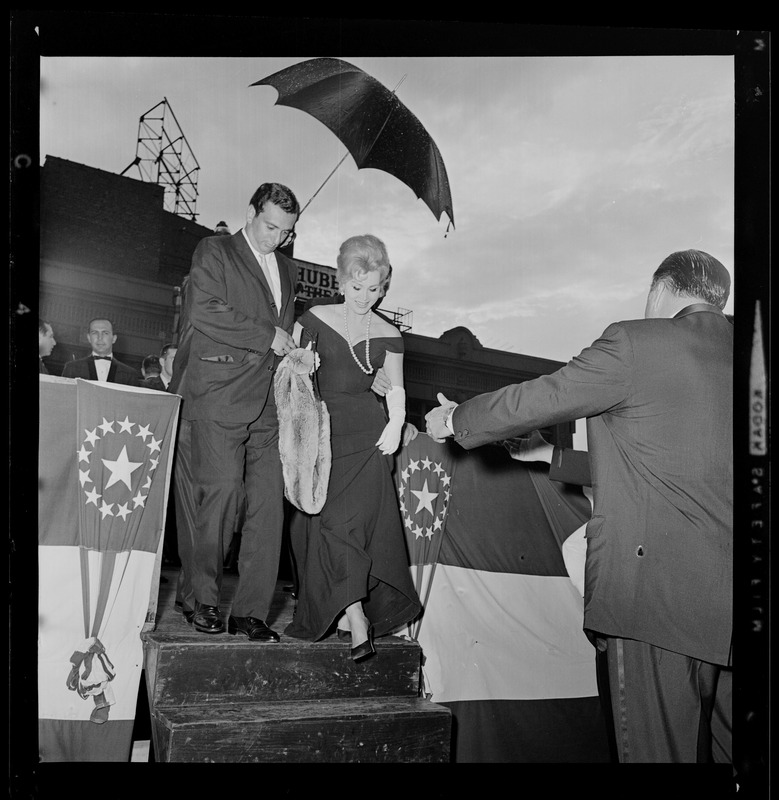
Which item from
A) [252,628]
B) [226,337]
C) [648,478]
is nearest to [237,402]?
[226,337]

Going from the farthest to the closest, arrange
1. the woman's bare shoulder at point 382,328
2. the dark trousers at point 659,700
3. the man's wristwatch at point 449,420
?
the woman's bare shoulder at point 382,328
the man's wristwatch at point 449,420
the dark trousers at point 659,700

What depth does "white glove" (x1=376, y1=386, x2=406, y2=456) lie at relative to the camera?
3.57 metres

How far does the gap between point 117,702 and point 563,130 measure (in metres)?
2.73

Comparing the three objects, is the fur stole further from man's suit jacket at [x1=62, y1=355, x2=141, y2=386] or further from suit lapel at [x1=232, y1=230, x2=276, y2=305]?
man's suit jacket at [x1=62, y1=355, x2=141, y2=386]

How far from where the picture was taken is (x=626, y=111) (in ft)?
11.8

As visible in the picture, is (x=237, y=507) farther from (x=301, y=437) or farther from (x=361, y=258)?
(x=361, y=258)

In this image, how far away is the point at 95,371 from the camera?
3.35 m

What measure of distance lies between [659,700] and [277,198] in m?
2.23

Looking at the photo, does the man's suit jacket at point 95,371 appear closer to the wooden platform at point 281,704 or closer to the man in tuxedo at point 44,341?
the man in tuxedo at point 44,341

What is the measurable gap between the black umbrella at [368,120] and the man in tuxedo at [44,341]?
1.19 meters

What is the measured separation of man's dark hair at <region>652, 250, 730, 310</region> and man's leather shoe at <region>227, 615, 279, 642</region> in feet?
6.52

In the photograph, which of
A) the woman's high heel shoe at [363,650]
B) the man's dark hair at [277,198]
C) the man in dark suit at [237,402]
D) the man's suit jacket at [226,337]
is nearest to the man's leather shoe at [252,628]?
the man in dark suit at [237,402]

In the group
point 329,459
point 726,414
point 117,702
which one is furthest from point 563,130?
point 117,702

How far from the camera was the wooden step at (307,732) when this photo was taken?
3035mm
